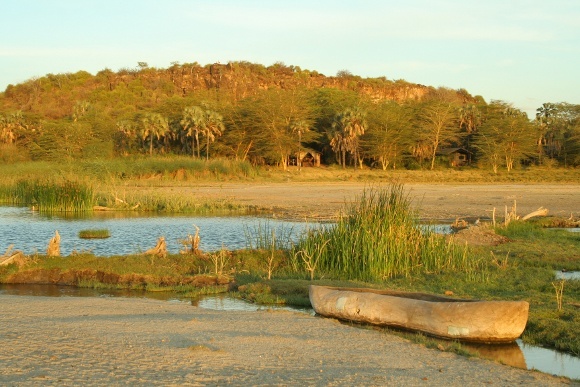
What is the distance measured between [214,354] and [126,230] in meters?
19.4

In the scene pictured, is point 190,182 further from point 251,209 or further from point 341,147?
point 341,147

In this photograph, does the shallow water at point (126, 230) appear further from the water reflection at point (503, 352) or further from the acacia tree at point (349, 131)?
the acacia tree at point (349, 131)

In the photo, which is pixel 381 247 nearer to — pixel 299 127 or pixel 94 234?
pixel 94 234

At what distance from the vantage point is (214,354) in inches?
342

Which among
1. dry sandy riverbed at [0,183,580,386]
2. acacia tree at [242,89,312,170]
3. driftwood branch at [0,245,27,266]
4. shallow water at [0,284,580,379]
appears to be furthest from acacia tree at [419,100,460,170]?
dry sandy riverbed at [0,183,580,386]

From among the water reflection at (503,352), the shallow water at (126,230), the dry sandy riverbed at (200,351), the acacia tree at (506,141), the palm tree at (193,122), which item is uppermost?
the palm tree at (193,122)

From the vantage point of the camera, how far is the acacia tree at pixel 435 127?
72688mm

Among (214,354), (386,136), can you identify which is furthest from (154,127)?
(214,354)

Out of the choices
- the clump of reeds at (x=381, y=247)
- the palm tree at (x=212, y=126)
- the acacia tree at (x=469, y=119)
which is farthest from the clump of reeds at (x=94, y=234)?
the acacia tree at (x=469, y=119)

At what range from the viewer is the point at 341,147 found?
229 ft

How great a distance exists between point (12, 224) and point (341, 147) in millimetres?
44445

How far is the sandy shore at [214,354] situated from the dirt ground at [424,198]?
18.2m

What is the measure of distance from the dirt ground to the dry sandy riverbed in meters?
17.7

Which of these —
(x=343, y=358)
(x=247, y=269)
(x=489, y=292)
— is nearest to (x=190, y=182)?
(x=247, y=269)
